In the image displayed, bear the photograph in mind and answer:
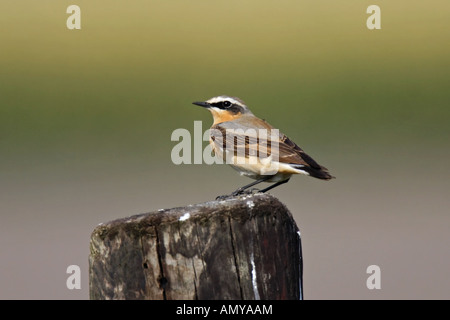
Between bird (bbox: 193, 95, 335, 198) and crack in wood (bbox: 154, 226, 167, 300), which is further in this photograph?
bird (bbox: 193, 95, 335, 198)

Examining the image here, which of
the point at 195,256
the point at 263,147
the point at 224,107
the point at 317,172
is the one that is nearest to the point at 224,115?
the point at 224,107

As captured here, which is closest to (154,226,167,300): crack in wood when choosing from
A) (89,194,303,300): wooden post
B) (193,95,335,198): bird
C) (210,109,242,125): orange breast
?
(89,194,303,300): wooden post

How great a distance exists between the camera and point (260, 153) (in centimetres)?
797

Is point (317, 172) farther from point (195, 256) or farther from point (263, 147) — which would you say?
point (195, 256)

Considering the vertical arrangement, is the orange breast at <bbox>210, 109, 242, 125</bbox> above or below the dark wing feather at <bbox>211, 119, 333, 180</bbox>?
above

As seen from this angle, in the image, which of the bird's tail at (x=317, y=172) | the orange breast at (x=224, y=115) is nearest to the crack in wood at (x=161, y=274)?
the bird's tail at (x=317, y=172)

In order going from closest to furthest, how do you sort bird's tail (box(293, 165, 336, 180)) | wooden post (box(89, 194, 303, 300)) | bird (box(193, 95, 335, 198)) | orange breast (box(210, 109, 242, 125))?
wooden post (box(89, 194, 303, 300)) → bird's tail (box(293, 165, 336, 180)) → bird (box(193, 95, 335, 198)) → orange breast (box(210, 109, 242, 125))

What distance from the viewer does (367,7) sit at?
19.3m

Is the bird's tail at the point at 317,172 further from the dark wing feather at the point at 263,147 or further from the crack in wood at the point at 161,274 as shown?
the crack in wood at the point at 161,274

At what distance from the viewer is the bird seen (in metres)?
7.82

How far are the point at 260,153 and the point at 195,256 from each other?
3231 mm

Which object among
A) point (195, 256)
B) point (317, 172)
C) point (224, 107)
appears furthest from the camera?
point (224, 107)

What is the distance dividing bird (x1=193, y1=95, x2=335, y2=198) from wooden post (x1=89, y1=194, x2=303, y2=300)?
2609mm

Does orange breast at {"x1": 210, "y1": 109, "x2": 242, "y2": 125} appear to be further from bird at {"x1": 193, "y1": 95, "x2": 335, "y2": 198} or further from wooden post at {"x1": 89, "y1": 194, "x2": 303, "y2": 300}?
wooden post at {"x1": 89, "y1": 194, "x2": 303, "y2": 300}
